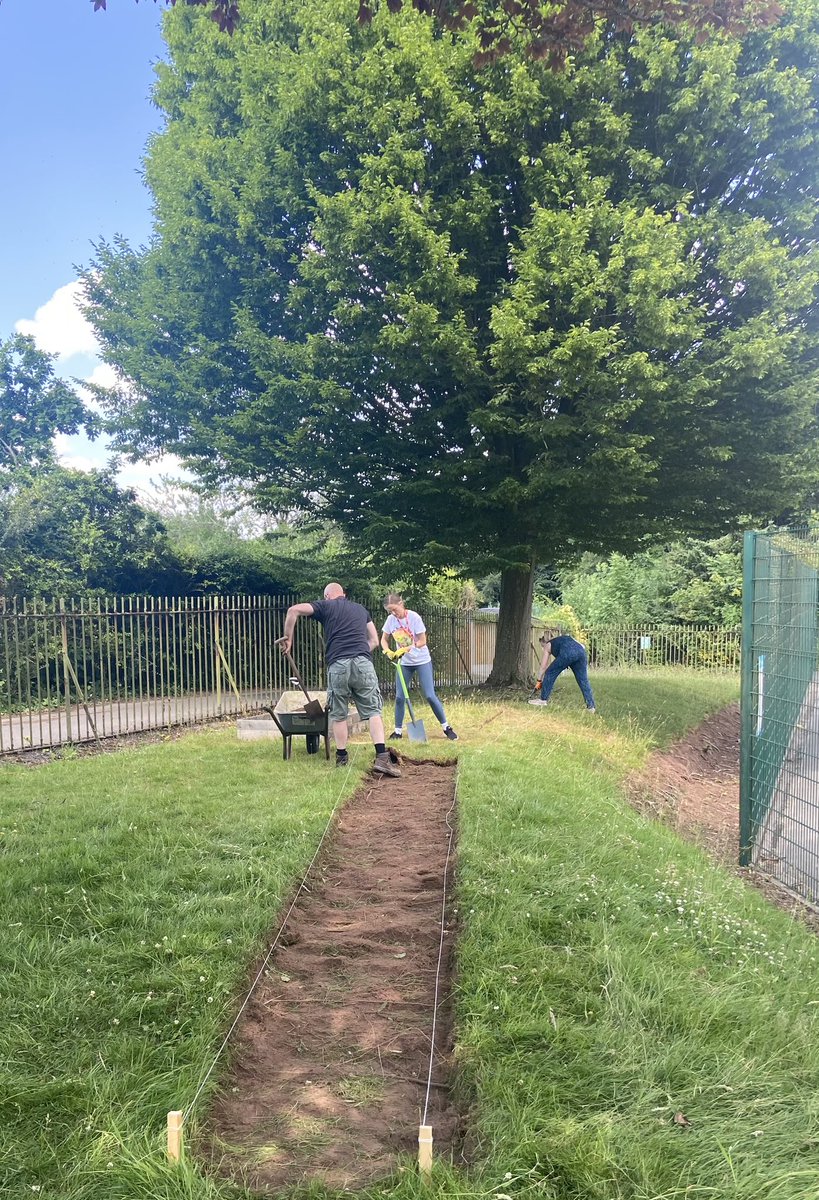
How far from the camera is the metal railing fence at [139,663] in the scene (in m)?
9.14

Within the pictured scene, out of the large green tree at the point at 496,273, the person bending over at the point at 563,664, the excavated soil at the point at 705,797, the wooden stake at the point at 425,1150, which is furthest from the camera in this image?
the person bending over at the point at 563,664

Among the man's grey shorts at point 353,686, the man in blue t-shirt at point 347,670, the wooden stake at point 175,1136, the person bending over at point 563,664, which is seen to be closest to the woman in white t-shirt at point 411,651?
the man in blue t-shirt at point 347,670

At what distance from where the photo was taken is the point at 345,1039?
113 inches

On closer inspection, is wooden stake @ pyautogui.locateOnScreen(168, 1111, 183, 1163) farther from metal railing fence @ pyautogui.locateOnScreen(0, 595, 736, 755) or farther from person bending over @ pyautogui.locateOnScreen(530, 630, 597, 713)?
person bending over @ pyautogui.locateOnScreen(530, 630, 597, 713)

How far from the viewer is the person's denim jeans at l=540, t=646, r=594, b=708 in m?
11.3

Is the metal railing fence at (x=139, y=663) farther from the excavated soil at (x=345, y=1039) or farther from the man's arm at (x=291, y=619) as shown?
the excavated soil at (x=345, y=1039)

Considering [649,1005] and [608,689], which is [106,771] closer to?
[649,1005]

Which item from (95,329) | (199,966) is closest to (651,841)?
(199,966)

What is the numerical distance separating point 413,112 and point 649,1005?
34.6 feet

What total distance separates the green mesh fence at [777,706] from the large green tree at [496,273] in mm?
4587

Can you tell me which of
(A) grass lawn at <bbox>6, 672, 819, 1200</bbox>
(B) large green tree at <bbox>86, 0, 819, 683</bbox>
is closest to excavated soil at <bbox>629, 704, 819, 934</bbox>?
(A) grass lawn at <bbox>6, 672, 819, 1200</bbox>

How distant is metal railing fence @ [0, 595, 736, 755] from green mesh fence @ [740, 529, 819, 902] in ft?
19.5

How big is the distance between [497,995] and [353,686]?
13.7ft

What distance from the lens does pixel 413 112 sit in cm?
969
